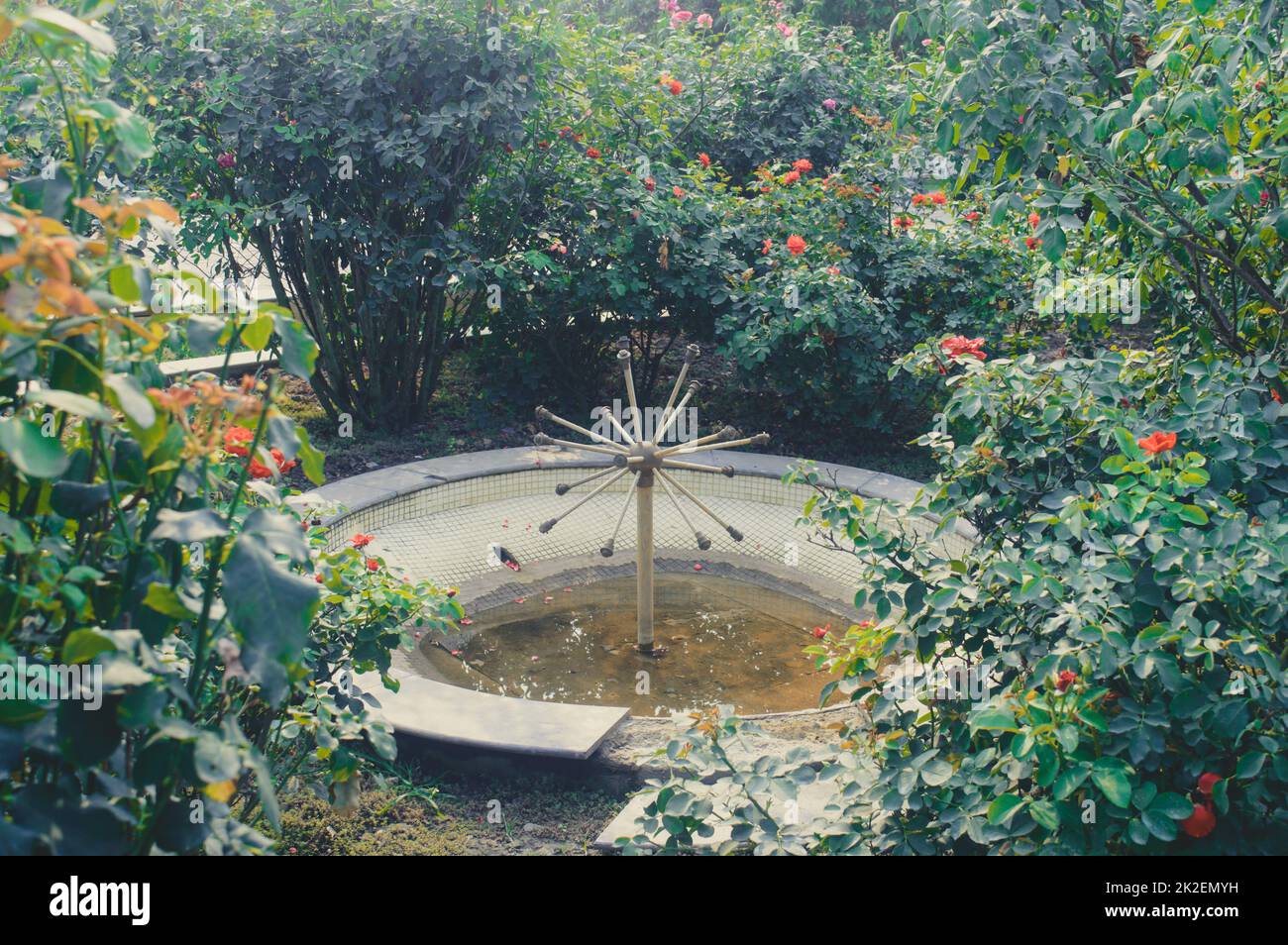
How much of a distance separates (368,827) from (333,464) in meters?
3.64

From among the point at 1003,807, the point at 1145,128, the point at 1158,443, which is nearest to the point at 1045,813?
the point at 1003,807

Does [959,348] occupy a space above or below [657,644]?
above

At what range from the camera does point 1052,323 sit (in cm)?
837

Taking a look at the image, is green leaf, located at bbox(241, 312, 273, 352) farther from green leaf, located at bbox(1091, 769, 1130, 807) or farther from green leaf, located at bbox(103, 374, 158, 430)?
green leaf, located at bbox(1091, 769, 1130, 807)

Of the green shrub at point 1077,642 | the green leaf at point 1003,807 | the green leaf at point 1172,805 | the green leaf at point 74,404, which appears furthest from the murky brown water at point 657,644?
the green leaf at point 74,404

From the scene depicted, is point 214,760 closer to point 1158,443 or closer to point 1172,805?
point 1172,805

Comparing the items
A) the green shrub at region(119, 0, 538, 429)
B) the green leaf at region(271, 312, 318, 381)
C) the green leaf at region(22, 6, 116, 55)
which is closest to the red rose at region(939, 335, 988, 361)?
the green leaf at region(271, 312, 318, 381)

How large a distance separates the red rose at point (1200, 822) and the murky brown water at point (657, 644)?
236 cm

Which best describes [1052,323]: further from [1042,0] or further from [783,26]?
[1042,0]

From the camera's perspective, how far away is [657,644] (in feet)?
16.2

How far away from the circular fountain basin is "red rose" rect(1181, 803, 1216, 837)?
1.89 meters

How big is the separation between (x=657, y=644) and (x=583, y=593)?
0.73 m

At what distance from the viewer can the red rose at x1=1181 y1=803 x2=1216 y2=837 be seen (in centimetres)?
194

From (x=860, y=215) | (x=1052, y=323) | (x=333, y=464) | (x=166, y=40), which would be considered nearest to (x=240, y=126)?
(x=166, y=40)
